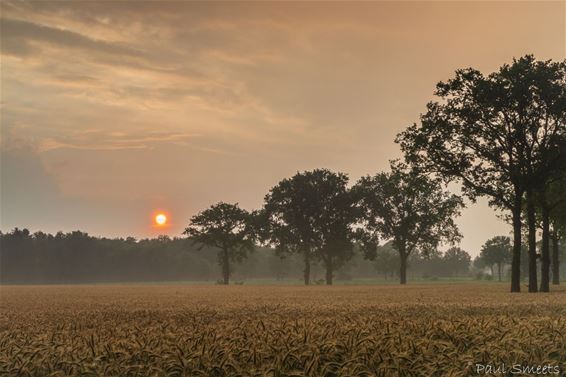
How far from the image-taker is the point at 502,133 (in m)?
41.8

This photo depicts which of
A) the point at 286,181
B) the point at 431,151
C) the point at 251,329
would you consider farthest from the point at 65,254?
the point at 251,329

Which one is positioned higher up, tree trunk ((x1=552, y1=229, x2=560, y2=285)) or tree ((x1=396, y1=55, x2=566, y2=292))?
tree ((x1=396, y1=55, x2=566, y2=292))

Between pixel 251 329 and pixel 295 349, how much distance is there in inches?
90.4

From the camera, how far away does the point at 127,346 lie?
16.9 ft

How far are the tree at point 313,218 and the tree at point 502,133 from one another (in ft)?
175

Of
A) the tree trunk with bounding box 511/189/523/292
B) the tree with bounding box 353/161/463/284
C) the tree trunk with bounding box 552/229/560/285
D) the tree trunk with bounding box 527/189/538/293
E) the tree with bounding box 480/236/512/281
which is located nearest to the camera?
the tree trunk with bounding box 527/189/538/293

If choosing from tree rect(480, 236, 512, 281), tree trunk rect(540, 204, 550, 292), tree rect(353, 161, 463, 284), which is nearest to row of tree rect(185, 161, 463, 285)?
tree rect(353, 161, 463, 284)

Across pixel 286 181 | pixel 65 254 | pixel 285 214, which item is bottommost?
pixel 65 254

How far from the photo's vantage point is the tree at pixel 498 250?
158875 millimetres

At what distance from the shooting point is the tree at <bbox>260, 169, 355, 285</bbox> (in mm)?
97188

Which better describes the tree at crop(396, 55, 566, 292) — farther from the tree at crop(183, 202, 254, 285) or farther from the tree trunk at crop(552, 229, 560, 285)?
the tree at crop(183, 202, 254, 285)

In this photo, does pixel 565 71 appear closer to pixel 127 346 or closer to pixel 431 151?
pixel 431 151
